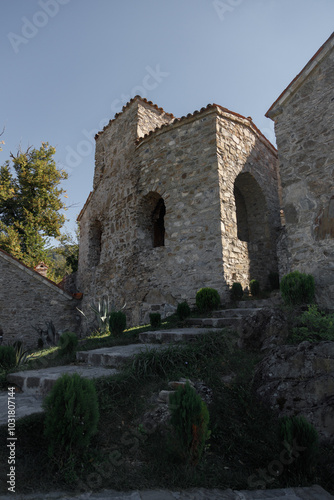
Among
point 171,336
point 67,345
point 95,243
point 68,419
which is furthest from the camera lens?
point 95,243

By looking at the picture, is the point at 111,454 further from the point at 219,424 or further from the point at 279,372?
the point at 279,372

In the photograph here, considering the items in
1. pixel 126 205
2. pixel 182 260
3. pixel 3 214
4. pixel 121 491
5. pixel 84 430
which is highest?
pixel 3 214

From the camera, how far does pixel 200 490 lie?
2270 millimetres

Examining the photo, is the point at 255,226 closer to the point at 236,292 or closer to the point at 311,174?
the point at 236,292

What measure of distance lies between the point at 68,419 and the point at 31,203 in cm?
1695

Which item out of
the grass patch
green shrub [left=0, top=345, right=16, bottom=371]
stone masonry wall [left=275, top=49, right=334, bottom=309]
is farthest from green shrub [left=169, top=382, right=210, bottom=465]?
stone masonry wall [left=275, top=49, right=334, bottom=309]

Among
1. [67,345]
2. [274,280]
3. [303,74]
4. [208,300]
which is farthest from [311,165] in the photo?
[67,345]

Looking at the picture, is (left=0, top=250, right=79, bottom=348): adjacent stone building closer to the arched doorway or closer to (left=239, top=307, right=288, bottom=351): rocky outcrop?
the arched doorway

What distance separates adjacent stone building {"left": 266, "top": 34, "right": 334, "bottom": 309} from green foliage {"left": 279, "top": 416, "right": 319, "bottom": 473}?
3.51 meters

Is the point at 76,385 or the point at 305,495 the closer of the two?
the point at 305,495

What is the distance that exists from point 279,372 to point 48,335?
960 centimetres

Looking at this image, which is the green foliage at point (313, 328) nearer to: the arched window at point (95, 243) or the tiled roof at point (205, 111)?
the tiled roof at point (205, 111)

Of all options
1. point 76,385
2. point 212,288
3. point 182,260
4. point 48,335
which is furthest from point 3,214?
point 76,385

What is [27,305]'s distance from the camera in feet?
38.1
